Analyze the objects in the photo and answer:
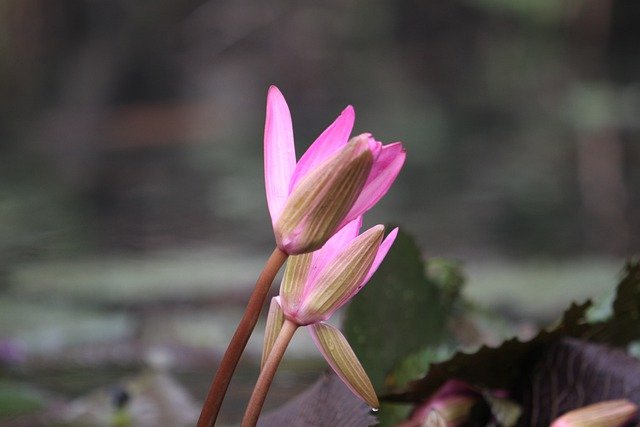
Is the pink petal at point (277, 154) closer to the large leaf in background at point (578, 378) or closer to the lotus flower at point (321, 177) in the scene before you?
the lotus flower at point (321, 177)

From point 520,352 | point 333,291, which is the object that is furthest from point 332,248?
point 520,352

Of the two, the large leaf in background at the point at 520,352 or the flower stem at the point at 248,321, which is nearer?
the flower stem at the point at 248,321

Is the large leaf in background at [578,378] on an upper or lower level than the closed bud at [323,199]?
lower

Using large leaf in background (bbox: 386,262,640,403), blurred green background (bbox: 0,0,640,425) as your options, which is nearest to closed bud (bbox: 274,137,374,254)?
large leaf in background (bbox: 386,262,640,403)

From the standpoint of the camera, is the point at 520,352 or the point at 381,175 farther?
the point at 520,352

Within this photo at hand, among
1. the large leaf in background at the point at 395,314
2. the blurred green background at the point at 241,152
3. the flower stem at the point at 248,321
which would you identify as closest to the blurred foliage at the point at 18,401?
the blurred green background at the point at 241,152

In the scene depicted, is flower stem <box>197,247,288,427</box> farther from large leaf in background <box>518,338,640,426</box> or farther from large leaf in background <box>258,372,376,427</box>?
large leaf in background <box>518,338,640,426</box>

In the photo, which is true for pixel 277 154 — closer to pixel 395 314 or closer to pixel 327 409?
pixel 327 409
